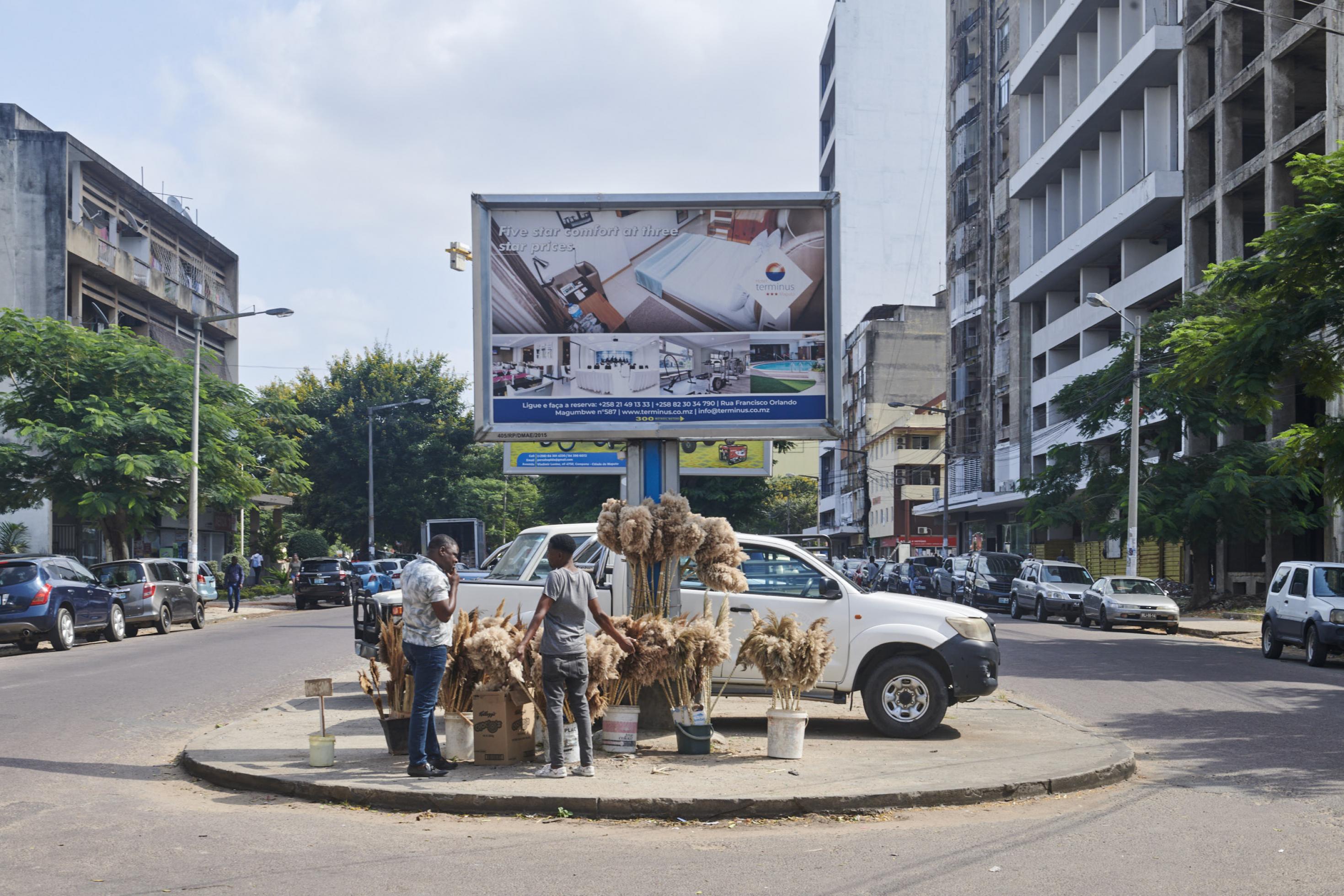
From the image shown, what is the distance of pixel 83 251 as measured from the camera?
40.8 metres

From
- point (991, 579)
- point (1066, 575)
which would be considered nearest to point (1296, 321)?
point (1066, 575)

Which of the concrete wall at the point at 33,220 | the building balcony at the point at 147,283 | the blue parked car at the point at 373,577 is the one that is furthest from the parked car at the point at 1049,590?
the building balcony at the point at 147,283

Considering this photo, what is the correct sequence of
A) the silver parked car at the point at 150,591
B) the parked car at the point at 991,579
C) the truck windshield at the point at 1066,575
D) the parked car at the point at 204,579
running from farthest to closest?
1. the parked car at the point at 991,579
2. the truck windshield at the point at 1066,575
3. the parked car at the point at 204,579
4. the silver parked car at the point at 150,591

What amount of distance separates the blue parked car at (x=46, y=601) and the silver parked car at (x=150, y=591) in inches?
81.4

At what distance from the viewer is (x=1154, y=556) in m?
45.4

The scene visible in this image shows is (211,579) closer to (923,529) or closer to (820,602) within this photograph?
(820,602)

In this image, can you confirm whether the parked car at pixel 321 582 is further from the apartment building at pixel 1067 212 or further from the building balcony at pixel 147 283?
the apartment building at pixel 1067 212

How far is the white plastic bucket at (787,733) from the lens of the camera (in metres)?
9.82

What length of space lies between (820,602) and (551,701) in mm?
3394

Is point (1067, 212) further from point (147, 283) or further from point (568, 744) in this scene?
point (568, 744)

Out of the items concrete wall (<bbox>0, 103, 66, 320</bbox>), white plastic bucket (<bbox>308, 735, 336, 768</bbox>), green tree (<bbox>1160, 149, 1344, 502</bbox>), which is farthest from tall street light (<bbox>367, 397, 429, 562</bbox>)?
white plastic bucket (<bbox>308, 735, 336, 768</bbox>)

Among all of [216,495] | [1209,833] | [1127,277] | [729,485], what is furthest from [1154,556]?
[1209,833]

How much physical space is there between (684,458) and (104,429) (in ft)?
81.1

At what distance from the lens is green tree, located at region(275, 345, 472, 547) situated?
198ft
